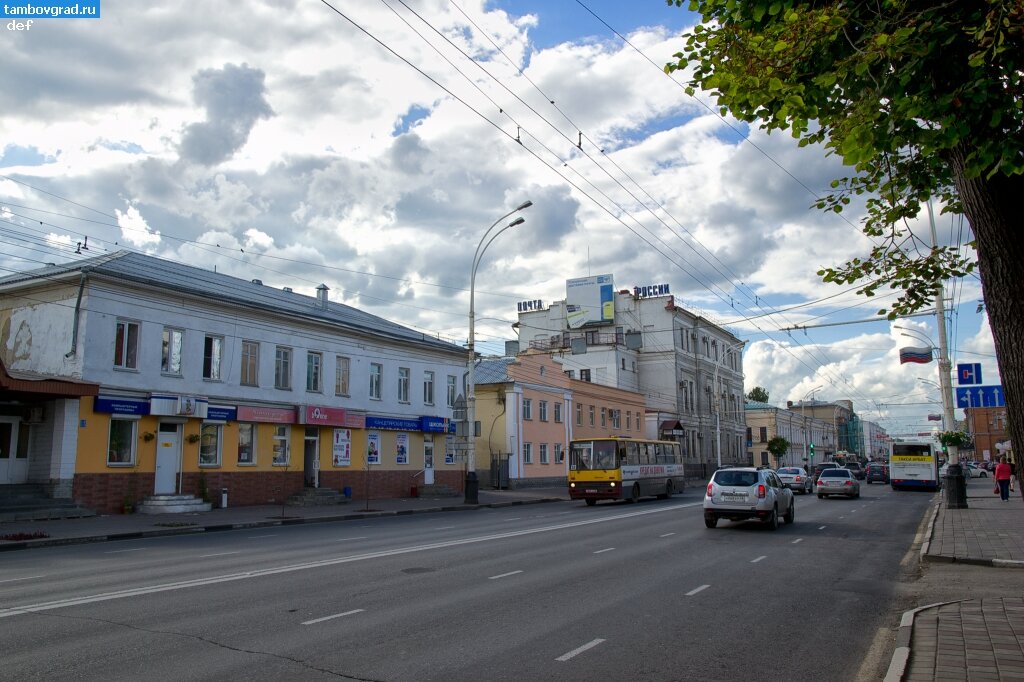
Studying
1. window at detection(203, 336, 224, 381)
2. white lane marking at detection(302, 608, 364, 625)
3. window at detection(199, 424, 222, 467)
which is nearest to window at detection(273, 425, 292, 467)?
window at detection(199, 424, 222, 467)

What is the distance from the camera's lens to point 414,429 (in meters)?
38.0

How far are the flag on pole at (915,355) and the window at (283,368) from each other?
85.1 feet

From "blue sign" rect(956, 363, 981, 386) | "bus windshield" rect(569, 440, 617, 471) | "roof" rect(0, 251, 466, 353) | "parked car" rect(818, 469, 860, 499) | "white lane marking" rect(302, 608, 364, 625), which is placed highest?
"roof" rect(0, 251, 466, 353)

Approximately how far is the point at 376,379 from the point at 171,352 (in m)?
11.3

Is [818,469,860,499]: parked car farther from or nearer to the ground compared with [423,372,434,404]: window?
nearer to the ground

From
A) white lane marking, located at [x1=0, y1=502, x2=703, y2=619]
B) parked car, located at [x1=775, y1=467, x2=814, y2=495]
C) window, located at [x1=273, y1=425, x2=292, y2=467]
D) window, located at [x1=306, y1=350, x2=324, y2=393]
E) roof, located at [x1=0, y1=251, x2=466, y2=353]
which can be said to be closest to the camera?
white lane marking, located at [x1=0, y1=502, x2=703, y2=619]

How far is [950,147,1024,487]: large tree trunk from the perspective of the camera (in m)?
5.83

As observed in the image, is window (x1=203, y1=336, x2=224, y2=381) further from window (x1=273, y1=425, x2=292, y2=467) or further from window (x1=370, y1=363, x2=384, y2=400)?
window (x1=370, y1=363, x2=384, y2=400)

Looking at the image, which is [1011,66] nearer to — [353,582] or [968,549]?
[353,582]

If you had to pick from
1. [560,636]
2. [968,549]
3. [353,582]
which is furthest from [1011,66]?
[968,549]

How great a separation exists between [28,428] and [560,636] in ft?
73.1

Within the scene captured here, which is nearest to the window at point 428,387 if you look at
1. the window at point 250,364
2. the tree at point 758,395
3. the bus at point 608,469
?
the bus at point 608,469

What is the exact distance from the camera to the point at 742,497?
64.0 feet

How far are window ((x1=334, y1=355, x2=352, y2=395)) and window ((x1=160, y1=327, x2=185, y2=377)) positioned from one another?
26.3 ft
